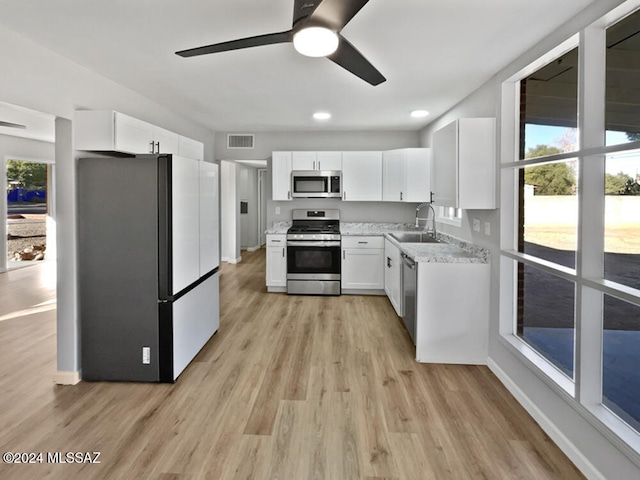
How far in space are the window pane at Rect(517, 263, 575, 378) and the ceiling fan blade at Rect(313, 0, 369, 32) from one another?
6.77 feet

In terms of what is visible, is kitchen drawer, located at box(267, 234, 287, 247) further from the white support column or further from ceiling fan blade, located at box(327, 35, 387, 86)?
ceiling fan blade, located at box(327, 35, 387, 86)

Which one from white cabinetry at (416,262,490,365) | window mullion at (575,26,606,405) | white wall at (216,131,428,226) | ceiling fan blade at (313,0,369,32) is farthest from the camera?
white wall at (216,131,428,226)

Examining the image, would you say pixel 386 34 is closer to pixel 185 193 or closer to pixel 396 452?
pixel 185 193

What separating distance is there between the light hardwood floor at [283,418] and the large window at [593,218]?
471 millimetres

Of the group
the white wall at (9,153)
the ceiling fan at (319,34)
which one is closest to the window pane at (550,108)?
the ceiling fan at (319,34)

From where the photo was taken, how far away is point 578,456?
7.00 ft

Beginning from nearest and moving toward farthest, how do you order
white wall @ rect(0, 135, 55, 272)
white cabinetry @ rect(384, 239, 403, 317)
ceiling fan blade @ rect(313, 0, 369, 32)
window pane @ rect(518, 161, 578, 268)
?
ceiling fan blade @ rect(313, 0, 369, 32), window pane @ rect(518, 161, 578, 268), white cabinetry @ rect(384, 239, 403, 317), white wall @ rect(0, 135, 55, 272)

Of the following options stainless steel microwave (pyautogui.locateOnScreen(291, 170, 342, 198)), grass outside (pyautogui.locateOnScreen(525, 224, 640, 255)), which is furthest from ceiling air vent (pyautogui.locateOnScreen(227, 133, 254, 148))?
Answer: grass outside (pyautogui.locateOnScreen(525, 224, 640, 255))

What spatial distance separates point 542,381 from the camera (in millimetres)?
2531

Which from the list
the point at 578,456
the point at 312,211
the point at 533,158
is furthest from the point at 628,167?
the point at 312,211

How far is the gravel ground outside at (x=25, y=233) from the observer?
8.06 metres

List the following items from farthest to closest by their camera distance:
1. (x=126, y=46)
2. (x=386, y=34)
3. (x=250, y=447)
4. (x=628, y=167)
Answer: (x=126, y=46) < (x=386, y=34) < (x=250, y=447) < (x=628, y=167)

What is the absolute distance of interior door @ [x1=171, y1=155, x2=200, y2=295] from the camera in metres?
3.09

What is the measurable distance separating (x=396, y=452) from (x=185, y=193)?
95.8 inches
